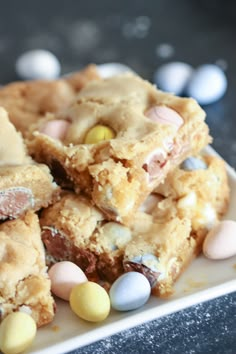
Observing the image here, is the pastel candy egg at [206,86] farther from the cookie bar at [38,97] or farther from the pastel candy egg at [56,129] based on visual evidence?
the pastel candy egg at [56,129]

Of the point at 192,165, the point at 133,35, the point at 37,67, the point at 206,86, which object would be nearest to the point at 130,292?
the point at 192,165

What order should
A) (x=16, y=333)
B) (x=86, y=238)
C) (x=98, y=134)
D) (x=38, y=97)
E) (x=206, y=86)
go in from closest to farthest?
1. (x=16, y=333)
2. (x=86, y=238)
3. (x=98, y=134)
4. (x=38, y=97)
5. (x=206, y=86)

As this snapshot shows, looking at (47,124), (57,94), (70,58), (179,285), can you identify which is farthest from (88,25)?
(179,285)

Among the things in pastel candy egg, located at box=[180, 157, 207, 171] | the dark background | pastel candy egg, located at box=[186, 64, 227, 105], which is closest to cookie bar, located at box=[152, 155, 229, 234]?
pastel candy egg, located at box=[180, 157, 207, 171]

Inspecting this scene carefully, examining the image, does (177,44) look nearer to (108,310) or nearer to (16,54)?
(16,54)

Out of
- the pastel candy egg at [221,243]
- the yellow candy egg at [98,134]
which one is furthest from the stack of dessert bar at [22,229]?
the pastel candy egg at [221,243]

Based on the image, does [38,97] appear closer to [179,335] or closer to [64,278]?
[64,278]

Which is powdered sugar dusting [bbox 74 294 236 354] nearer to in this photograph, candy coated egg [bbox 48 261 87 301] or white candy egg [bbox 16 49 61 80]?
candy coated egg [bbox 48 261 87 301]
